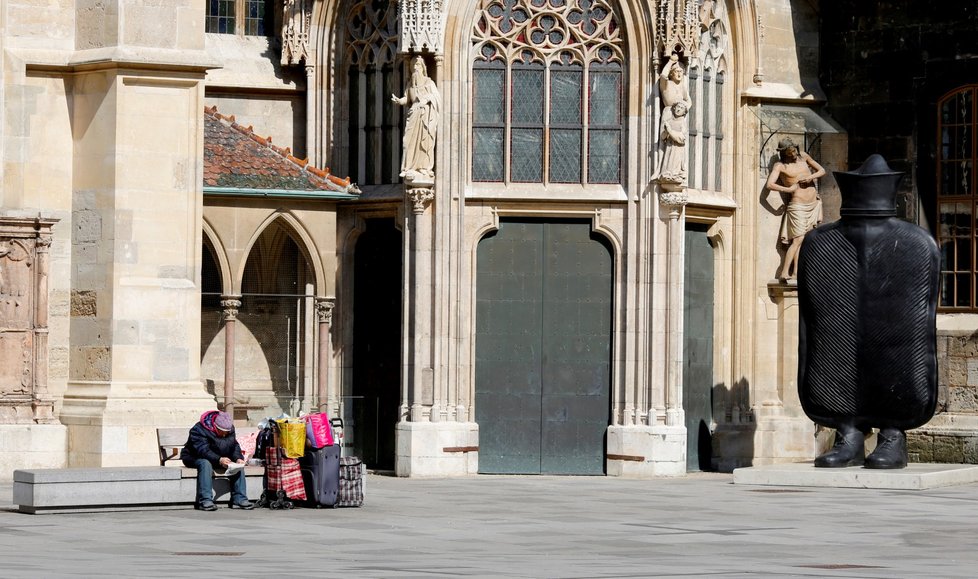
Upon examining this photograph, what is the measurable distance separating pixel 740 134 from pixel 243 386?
335 inches

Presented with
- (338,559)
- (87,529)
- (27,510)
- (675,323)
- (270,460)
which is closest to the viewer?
(338,559)

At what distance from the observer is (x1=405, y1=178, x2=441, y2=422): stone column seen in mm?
29203

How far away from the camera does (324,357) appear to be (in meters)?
30.1

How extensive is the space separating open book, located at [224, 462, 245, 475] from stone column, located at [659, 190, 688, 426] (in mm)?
9555

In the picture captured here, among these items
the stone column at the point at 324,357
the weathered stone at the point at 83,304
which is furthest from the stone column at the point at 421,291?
the weathered stone at the point at 83,304

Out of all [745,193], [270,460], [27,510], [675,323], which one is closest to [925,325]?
[675,323]

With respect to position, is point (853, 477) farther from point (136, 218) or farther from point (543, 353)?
point (136, 218)

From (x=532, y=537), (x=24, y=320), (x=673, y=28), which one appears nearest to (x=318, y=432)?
(x=532, y=537)

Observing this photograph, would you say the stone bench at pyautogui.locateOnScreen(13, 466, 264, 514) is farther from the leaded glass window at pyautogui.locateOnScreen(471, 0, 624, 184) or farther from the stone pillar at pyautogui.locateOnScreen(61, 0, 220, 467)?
the leaded glass window at pyautogui.locateOnScreen(471, 0, 624, 184)

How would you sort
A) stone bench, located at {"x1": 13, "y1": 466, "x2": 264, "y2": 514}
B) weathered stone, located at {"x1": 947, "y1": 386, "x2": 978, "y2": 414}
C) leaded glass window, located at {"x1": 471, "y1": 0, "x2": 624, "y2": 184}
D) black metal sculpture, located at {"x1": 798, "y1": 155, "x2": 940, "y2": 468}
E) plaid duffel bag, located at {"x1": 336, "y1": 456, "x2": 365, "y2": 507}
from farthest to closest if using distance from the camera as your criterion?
weathered stone, located at {"x1": 947, "y1": 386, "x2": 978, "y2": 414} < leaded glass window, located at {"x1": 471, "y1": 0, "x2": 624, "y2": 184} < black metal sculpture, located at {"x1": 798, "y1": 155, "x2": 940, "y2": 468} < plaid duffel bag, located at {"x1": 336, "y1": 456, "x2": 365, "y2": 507} < stone bench, located at {"x1": 13, "y1": 466, "x2": 264, "y2": 514}

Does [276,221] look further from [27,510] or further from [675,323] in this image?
[27,510]

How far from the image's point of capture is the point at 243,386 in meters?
30.3

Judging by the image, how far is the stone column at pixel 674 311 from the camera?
95.7 ft

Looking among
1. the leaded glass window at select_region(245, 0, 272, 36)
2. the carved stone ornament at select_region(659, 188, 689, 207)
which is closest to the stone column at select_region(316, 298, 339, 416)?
the leaded glass window at select_region(245, 0, 272, 36)
